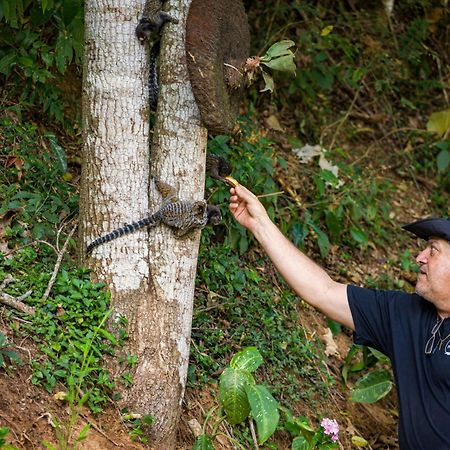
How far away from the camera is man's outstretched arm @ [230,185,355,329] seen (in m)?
4.05

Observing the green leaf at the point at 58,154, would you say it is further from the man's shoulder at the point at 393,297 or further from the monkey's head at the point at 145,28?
the man's shoulder at the point at 393,297

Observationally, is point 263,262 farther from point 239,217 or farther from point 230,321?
point 239,217

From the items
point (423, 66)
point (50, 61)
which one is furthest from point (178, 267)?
point (423, 66)

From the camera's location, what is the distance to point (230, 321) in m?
4.75

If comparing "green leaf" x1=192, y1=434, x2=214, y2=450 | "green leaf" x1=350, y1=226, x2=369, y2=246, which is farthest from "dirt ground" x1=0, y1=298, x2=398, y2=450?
"green leaf" x1=350, y1=226, x2=369, y2=246

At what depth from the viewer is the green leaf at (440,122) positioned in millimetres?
7499

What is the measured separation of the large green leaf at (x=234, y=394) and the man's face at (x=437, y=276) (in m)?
1.03

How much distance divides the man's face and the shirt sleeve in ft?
0.84

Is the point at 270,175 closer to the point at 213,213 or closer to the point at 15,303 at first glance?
the point at 213,213

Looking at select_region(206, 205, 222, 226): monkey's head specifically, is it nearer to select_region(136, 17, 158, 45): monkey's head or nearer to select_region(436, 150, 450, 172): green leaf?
select_region(136, 17, 158, 45): monkey's head

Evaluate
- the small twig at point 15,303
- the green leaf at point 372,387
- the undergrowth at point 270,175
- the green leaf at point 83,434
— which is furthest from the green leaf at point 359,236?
the green leaf at point 83,434

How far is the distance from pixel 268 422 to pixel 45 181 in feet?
6.39

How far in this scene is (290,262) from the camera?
4109mm

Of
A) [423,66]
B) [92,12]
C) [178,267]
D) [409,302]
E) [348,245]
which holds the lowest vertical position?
[348,245]
